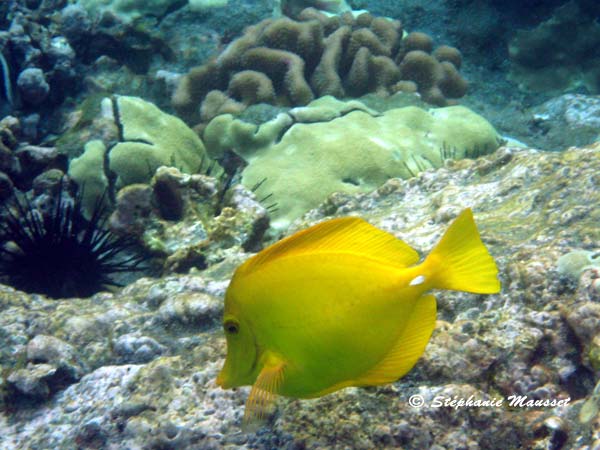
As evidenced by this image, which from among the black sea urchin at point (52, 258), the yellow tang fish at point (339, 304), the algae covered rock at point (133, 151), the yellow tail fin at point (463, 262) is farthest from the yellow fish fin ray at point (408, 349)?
the algae covered rock at point (133, 151)

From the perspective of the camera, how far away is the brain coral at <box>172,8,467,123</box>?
5688 millimetres

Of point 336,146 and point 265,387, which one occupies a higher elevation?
point 265,387

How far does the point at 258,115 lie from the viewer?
5.19 m

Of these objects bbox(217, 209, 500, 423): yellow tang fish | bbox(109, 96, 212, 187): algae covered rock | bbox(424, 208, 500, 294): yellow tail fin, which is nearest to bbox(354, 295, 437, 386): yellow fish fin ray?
bbox(217, 209, 500, 423): yellow tang fish

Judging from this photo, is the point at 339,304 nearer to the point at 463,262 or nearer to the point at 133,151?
the point at 463,262

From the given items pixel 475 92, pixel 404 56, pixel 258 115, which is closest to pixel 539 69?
pixel 475 92

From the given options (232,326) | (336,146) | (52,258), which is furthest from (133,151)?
(232,326)

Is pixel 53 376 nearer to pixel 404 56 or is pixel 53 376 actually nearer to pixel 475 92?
pixel 404 56

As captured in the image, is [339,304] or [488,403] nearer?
[339,304]

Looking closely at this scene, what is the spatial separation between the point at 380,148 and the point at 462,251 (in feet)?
11.3

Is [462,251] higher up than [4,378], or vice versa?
[462,251]

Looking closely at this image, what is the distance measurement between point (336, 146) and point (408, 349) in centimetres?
348

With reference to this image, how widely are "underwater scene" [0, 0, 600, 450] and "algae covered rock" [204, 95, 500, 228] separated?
0.09ft

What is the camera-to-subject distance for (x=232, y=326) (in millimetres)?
1404
